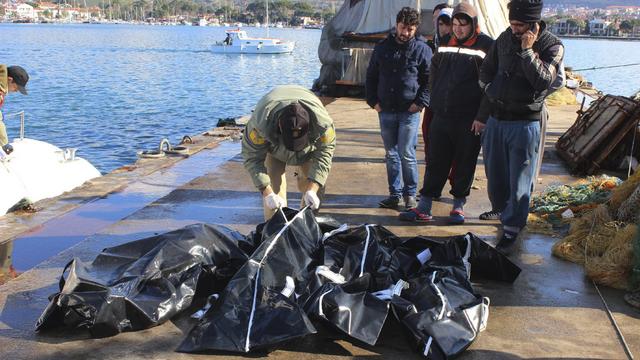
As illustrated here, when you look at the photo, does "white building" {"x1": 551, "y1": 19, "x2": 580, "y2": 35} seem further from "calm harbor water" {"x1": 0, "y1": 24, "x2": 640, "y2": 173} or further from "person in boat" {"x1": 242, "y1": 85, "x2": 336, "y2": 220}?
"person in boat" {"x1": 242, "y1": 85, "x2": 336, "y2": 220}

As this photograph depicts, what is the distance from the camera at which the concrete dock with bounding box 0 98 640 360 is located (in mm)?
3727

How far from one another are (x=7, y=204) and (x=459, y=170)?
4.95 meters

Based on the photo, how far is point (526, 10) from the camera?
191 inches

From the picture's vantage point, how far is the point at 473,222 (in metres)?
6.23

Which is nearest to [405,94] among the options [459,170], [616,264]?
[459,170]

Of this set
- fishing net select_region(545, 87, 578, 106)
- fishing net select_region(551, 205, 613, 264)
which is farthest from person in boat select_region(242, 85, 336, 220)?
fishing net select_region(545, 87, 578, 106)

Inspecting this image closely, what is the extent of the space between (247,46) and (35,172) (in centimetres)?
6363

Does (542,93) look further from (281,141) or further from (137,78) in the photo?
(137,78)

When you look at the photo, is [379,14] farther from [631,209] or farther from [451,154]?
Answer: [631,209]

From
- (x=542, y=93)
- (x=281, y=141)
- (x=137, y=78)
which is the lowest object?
(x=137, y=78)

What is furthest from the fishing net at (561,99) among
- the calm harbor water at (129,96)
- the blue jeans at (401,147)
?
the calm harbor water at (129,96)

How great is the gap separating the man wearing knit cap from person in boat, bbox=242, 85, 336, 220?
1386 mm

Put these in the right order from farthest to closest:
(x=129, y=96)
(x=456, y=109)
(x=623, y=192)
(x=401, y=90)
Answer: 1. (x=129, y=96)
2. (x=401, y=90)
3. (x=456, y=109)
4. (x=623, y=192)

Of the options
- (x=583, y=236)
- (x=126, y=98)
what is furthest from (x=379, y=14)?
(x=126, y=98)
